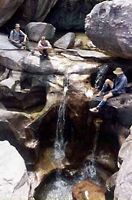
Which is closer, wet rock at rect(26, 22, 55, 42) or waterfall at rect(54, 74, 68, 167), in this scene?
waterfall at rect(54, 74, 68, 167)

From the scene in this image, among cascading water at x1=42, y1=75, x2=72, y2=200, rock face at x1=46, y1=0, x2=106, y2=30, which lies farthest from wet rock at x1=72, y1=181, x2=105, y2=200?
rock face at x1=46, y1=0, x2=106, y2=30

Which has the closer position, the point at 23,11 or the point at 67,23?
the point at 23,11

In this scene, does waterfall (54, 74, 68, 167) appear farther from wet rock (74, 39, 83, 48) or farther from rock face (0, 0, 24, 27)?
rock face (0, 0, 24, 27)

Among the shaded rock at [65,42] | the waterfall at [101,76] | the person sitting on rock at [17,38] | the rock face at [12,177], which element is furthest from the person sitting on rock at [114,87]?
the person sitting on rock at [17,38]

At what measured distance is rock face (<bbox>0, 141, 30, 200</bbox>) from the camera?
7.20 metres

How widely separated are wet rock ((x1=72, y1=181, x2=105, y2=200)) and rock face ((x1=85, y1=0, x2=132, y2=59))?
12.2ft

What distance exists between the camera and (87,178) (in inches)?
426

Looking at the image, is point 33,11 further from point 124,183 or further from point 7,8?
point 124,183

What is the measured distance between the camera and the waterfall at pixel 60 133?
1105 centimetres

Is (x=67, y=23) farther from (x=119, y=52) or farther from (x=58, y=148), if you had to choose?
(x=58, y=148)

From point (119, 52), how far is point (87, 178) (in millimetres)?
3591

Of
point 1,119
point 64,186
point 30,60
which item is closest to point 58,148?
point 64,186

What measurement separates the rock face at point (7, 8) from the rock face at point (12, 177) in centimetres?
694

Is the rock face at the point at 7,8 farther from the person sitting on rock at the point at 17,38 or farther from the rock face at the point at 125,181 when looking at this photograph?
the rock face at the point at 125,181
